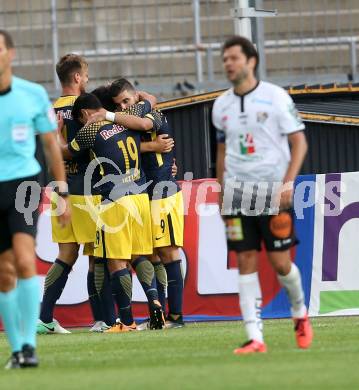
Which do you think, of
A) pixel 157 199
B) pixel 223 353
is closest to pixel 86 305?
pixel 157 199

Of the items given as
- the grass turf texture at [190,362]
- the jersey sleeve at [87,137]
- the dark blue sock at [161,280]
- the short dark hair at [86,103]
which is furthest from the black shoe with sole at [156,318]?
the short dark hair at [86,103]

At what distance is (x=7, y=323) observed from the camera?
792 cm

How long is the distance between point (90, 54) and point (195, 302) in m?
6.79

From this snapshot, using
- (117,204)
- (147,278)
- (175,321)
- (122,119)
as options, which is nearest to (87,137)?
(122,119)

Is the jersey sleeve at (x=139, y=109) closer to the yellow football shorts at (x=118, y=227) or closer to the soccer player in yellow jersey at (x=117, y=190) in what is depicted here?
the soccer player in yellow jersey at (x=117, y=190)

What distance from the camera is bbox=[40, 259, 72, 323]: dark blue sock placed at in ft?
39.4

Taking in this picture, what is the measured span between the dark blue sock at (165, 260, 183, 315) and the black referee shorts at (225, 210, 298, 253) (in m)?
3.65

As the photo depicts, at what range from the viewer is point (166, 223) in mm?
12117

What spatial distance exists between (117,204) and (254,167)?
348 centimetres

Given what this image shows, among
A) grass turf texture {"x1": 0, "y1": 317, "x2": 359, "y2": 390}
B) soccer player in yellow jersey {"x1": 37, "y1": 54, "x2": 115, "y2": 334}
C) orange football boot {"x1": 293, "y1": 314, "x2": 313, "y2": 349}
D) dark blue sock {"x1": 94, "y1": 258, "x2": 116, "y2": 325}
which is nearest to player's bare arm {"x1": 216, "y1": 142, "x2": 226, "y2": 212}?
orange football boot {"x1": 293, "y1": 314, "x2": 313, "y2": 349}

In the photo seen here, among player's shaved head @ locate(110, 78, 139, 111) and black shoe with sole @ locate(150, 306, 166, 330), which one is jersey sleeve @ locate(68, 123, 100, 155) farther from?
Result: black shoe with sole @ locate(150, 306, 166, 330)

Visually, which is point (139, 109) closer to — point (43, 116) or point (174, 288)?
point (174, 288)

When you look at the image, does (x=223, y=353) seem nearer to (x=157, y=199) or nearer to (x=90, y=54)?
(x=157, y=199)

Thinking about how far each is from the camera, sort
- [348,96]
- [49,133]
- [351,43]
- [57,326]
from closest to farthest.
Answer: [49,133] < [57,326] < [348,96] < [351,43]
